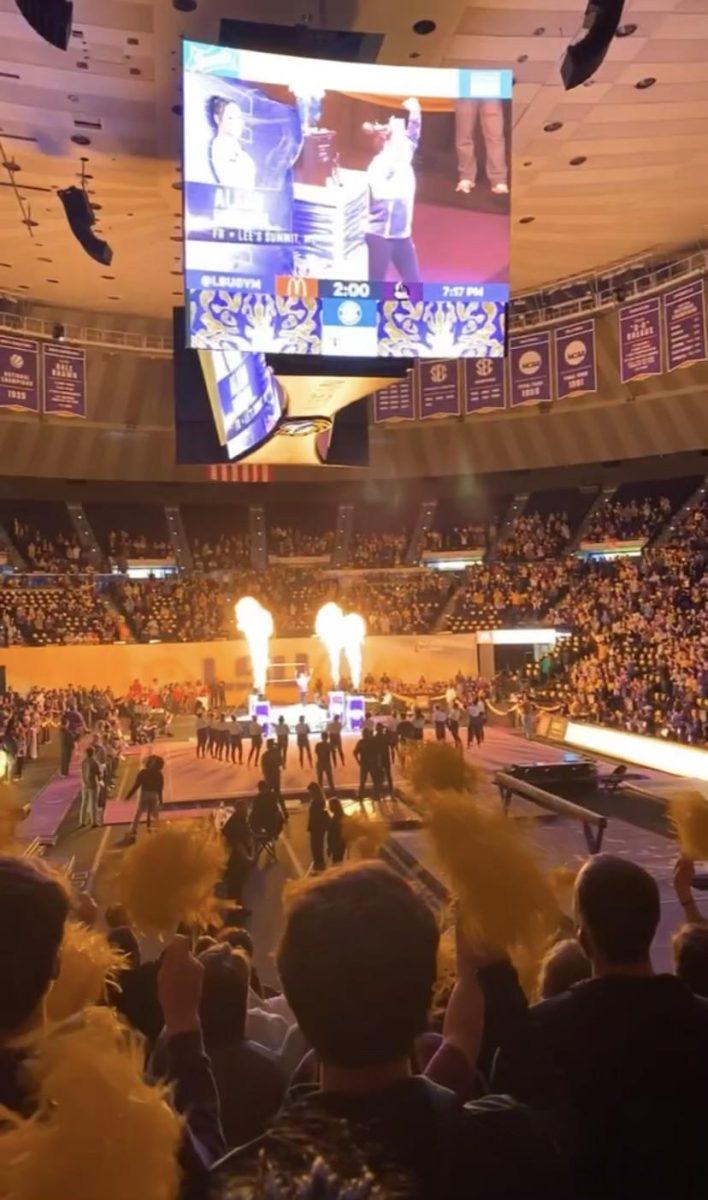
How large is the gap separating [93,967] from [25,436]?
28.9 m

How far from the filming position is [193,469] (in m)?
30.7

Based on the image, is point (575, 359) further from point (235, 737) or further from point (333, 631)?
point (235, 737)

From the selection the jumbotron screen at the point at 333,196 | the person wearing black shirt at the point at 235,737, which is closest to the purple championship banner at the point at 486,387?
the person wearing black shirt at the point at 235,737

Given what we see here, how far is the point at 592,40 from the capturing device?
996 cm

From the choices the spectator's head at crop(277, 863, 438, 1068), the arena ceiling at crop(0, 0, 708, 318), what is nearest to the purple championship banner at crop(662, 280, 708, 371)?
the arena ceiling at crop(0, 0, 708, 318)

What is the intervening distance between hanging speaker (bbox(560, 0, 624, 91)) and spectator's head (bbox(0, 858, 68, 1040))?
11235 millimetres

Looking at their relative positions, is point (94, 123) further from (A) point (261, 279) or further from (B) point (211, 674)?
(B) point (211, 674)

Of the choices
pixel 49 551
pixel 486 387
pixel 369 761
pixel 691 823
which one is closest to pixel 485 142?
pixel 369 761

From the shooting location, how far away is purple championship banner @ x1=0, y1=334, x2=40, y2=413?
880 inches

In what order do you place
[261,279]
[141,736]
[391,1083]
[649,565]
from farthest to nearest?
[649,565] < [141,736] < [261,279] < [391,1083]

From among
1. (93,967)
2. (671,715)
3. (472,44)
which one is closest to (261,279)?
(472,44)

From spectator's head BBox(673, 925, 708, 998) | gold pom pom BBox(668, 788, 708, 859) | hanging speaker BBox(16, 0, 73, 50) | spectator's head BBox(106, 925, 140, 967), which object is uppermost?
hanging speaker BBox(16, 0, 73, 50)

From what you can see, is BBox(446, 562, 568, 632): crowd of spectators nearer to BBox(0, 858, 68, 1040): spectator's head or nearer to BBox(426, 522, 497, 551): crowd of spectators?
BBox(426, 522, 497, 551): crowd of spectators

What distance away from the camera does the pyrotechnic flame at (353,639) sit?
92.4 ft
